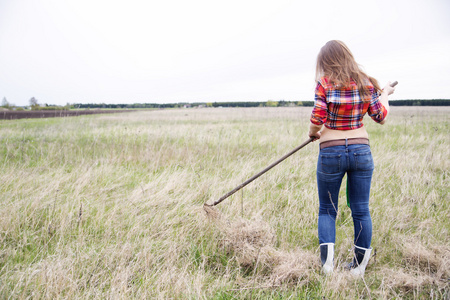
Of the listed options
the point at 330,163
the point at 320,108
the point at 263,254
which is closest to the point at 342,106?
the point at 320,108

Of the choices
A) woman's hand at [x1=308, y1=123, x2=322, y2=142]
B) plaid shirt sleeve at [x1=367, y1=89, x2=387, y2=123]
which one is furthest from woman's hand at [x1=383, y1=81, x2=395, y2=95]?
woman's hand at [x1=308, y1=123, x2=322, y2=142]

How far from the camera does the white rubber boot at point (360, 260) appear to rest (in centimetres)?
215

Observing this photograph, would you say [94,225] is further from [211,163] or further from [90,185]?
[211,163]

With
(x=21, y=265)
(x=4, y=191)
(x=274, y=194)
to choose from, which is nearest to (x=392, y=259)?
(x=274, y=194)

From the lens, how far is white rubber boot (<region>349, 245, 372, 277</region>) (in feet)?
7.05

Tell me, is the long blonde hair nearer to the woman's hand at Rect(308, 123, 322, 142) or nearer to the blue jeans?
the woman's hand at Rect(308, 123, 322, 142)

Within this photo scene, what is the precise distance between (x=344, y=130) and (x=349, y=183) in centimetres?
45

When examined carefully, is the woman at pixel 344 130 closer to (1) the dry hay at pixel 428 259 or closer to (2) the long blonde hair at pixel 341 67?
(2) the long blonde hair at pixel 341 67

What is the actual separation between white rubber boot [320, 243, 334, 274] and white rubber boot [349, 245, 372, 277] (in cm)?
18

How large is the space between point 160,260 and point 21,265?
1177mm

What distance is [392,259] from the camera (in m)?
2.40

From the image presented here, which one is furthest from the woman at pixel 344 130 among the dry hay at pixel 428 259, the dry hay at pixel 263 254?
the dry hay at pixel 428 259

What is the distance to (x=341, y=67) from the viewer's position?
197 centimetres

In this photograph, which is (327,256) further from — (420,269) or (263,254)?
(420,269)
